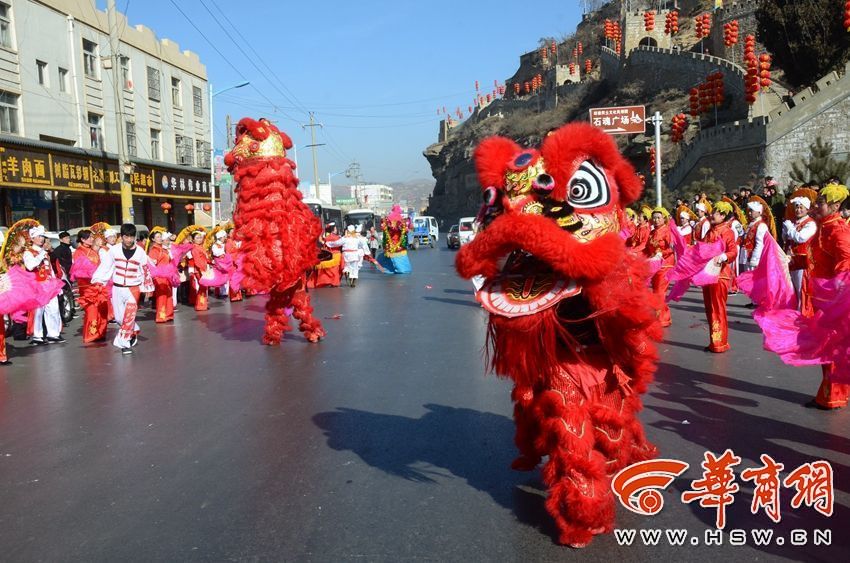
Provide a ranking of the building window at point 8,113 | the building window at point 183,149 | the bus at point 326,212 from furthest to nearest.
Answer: the bus at point 326,212, the building window at point 183,149, the building window at point 8,113

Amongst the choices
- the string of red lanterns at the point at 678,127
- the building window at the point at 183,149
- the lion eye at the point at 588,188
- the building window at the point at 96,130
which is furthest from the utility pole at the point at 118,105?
the string of red lanterns at the point at 678,127

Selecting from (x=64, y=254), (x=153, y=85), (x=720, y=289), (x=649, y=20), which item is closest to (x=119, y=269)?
(x=64, y=254)

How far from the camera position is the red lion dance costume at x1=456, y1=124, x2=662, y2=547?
3293 mm

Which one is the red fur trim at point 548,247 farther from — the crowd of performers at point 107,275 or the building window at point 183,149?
the building window at point 183,149

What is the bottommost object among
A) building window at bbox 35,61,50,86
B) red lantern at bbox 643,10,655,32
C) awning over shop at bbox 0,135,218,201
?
awning over shop at bbox 0,135,218,201

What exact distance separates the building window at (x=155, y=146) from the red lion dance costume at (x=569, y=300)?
29116mm

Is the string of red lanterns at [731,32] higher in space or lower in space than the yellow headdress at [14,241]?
higher

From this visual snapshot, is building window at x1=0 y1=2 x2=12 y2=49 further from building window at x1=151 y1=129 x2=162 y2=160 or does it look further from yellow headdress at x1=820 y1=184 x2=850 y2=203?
yellow headdress at x1=820 y1=184 x2=850 y2=203

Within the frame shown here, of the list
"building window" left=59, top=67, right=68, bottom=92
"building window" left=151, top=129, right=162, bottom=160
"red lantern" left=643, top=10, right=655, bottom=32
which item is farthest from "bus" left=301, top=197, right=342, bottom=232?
"red lantern" left=643, top=10, right=655, bottom=32

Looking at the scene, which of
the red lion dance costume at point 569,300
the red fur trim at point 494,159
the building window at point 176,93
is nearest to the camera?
the red lion dance costume at point 569,300

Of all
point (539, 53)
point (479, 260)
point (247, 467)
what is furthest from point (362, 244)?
point (539, 53)

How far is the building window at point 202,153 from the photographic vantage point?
112 ft

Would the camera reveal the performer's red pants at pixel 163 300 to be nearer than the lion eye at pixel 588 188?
No

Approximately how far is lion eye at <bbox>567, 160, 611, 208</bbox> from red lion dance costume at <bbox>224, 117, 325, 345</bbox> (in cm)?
605
